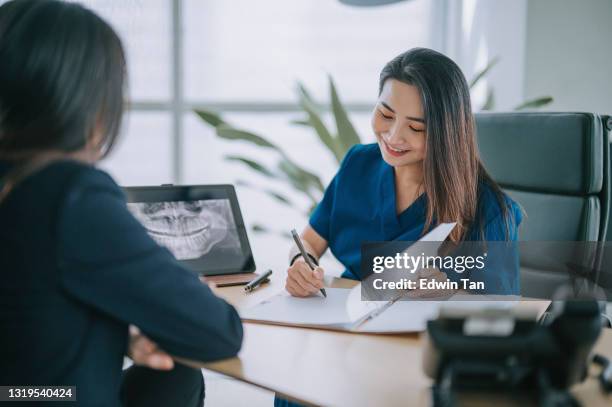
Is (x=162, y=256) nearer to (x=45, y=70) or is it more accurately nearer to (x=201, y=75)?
(x=45, y=70)

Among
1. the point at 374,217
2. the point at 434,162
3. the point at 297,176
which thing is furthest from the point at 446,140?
the point at 297,176

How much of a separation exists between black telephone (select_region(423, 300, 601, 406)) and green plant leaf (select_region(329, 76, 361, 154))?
1.63m

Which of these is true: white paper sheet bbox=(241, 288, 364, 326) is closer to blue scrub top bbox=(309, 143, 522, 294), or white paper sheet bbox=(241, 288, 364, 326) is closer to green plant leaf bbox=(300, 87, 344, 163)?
blue scrub top bbox=(309, 143, 522, 294)

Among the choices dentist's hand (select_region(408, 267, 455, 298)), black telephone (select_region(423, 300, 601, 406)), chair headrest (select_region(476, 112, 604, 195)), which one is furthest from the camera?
chair headrest (select_region(476, 112, 604, 195))

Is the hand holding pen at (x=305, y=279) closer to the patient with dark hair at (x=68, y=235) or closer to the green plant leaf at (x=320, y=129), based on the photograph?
the patient with dark hair at (x=68, y=235)

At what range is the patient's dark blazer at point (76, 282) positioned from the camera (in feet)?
2.51

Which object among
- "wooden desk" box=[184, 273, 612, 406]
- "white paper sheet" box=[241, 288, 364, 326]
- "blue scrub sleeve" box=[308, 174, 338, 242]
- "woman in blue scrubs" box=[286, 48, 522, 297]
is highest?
"woman in blue scrubs" box=[286, 48, 522, 297]

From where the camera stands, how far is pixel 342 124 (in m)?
2.23

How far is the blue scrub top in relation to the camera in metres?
1.34

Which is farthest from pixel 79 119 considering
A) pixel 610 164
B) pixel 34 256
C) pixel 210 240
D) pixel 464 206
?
pixel 610 164

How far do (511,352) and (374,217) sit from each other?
2.99ft

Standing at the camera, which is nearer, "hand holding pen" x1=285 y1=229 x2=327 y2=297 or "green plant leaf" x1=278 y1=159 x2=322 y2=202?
"hand holding pen" x1=285 y1=229 x2=327 y2=297

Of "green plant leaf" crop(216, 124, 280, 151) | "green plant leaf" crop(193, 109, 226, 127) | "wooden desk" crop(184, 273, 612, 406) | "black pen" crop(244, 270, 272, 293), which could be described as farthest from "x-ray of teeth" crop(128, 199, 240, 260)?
"green plant leaf" crop(193, 109, 226, 127)

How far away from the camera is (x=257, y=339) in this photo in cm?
102
